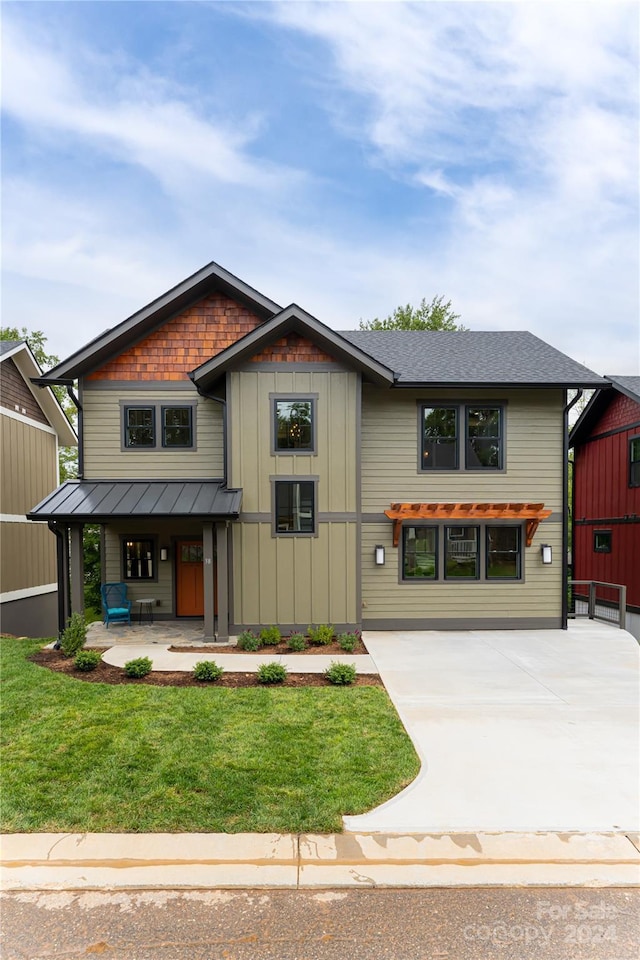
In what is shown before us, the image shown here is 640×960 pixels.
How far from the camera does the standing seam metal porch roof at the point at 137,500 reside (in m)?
10.2

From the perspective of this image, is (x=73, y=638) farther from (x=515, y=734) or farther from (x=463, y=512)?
(x=463, y=512)

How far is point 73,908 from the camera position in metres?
3.42

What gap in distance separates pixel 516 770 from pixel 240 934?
317cm

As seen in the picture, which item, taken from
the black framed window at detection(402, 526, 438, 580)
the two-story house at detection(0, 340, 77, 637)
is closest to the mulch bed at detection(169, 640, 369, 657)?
the black framed window at detection(402, 526, 438, 580)

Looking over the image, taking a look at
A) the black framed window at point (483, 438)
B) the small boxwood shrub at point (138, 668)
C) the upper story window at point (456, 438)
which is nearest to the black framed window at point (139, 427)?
the small boxwood shrub at point (138, 668)

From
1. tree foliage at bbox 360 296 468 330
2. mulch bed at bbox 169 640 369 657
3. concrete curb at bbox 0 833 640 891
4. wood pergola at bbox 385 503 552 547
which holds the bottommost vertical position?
mulch bed at bbox 169 640 369 657

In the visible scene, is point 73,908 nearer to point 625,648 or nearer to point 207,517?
point 207,517

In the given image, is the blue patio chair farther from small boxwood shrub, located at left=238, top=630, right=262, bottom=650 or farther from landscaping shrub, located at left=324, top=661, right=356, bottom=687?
landscaping shrub, located at left=324, top=661, right=356, bottom=687

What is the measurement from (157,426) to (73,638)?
191 inches

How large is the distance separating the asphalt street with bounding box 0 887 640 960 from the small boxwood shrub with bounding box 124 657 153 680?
455cm

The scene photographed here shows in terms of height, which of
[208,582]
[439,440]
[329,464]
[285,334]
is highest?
[285,334]

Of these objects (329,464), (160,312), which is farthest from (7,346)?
(329,464)

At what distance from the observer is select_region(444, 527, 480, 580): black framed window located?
12086mm

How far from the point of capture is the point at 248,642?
984 centimetres
